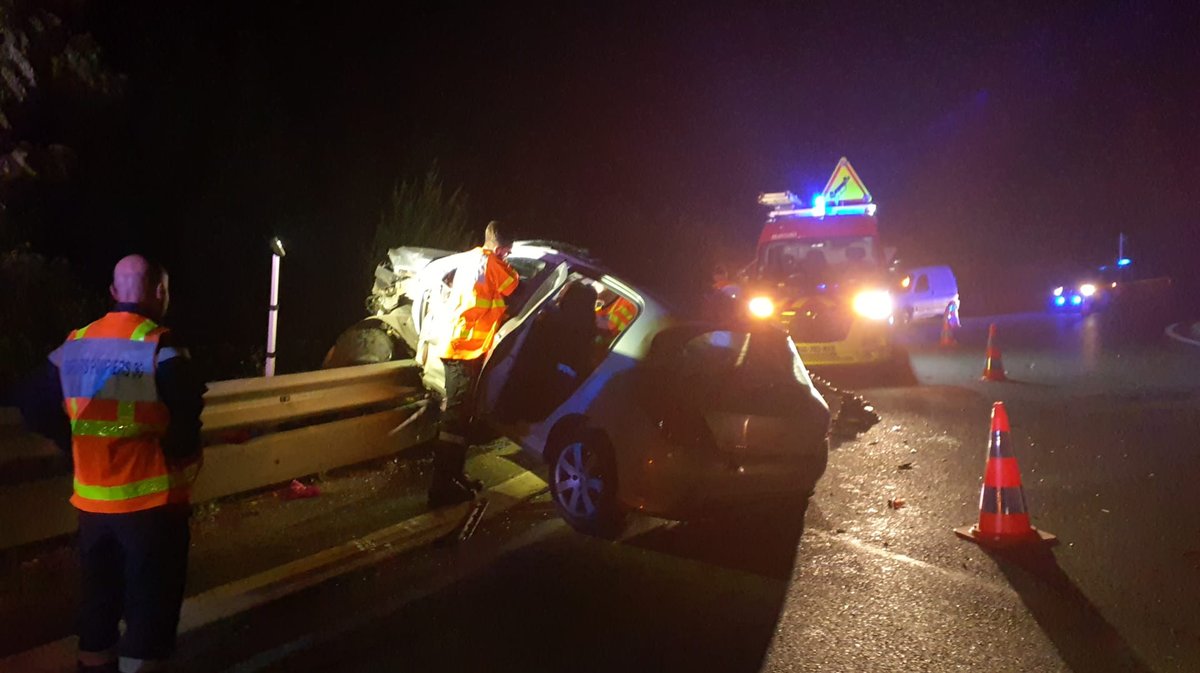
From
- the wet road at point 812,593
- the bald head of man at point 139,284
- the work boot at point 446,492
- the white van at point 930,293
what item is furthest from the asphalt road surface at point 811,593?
the white van at point 930,293

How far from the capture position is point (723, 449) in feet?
19.8

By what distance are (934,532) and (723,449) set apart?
5.64 ft

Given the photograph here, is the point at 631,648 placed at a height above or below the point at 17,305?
below

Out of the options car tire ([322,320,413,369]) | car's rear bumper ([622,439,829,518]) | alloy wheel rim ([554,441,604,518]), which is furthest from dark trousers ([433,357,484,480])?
car tire ([322,320,413,369])

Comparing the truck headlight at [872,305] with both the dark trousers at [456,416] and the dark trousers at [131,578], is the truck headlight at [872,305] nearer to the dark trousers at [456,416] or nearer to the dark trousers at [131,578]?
the dark trousers at [456,416]

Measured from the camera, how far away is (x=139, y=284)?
382 centimetres

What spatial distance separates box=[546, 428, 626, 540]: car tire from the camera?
618 centimetres

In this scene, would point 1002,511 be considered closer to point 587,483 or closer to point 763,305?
point 587,483

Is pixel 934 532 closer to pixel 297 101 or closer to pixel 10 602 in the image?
pixel 10 602

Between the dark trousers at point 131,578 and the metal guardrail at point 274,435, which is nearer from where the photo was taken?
the dark trousers at point 131,578

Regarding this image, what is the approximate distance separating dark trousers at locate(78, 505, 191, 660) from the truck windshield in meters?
10.5

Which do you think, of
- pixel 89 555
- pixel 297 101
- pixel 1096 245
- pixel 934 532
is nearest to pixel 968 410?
pixel 934 532

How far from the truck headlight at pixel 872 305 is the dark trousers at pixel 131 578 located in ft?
33.1

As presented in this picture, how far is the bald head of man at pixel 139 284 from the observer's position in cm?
381
